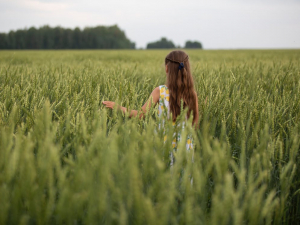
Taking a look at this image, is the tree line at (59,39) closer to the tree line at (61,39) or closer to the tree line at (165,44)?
the tree line at (61,39)

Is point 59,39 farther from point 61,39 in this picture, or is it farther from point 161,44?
point 161,44

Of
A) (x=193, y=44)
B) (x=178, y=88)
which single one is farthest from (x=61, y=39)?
(x=178, y=88)

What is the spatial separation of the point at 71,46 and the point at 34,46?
735 centimetres

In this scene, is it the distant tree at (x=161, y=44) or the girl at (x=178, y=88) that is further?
the distant tree at (x=161, y=44)

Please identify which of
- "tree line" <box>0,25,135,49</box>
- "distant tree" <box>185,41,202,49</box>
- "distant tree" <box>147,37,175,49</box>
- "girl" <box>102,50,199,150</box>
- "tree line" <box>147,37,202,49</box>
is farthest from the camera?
"distant tree" <box>185,41,202,49</box>

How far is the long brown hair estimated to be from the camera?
1.73 m

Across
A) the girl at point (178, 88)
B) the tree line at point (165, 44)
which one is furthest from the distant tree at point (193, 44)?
the girl at point (178, 88)

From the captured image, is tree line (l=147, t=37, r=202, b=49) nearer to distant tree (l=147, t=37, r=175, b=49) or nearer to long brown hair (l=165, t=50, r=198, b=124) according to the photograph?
distant tree (l=147, t=37, r=175, b=49)

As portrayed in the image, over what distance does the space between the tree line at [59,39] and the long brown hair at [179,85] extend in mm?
56437

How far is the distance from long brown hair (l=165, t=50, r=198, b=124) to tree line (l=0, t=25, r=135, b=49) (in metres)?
56.4

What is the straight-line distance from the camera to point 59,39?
180ft

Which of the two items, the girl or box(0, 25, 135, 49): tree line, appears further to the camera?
box(0, 25, 135, 49): tree line

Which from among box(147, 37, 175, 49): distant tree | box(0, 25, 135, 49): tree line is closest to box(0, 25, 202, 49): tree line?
box(0, 25, 135, 49): tree line

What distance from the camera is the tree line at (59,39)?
166 ft
